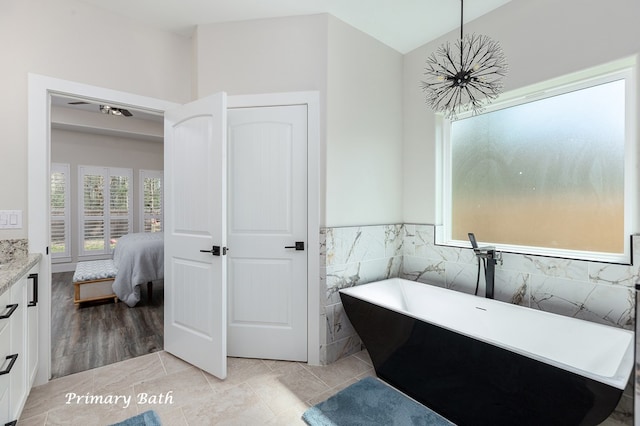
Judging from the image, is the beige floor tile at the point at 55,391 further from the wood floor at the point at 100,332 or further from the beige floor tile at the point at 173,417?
Result: the beige floor tile at the point at 173,417

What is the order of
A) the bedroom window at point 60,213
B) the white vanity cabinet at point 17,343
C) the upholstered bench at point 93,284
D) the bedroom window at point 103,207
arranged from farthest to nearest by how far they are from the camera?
the bedroom window at point 103,207, the bedroom window at point 60,213, the upholstered bench at point 93,284, the white vanity cabinet at point 17,343

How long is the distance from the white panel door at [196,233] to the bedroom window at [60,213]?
14.9 ft

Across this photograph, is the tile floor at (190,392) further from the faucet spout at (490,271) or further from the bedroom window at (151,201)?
the bedroom window at (151,201)

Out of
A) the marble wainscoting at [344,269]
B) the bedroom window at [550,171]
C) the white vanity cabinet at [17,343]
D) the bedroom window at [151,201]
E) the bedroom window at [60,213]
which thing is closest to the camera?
the white vanity cabinet at [17,343]

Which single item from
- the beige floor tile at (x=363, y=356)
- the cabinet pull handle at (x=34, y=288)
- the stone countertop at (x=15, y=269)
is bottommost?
the beige floor tile at (x=363, y=356)

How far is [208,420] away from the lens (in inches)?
70.0

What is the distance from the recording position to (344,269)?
2561mm

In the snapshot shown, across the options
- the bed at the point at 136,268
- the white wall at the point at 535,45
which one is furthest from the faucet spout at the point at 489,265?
the bed at the point at 136,268

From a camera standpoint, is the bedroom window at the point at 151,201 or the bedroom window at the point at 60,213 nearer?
the bedroom window at the point at 60,213

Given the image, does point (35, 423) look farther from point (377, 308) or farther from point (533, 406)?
point (533, 406)

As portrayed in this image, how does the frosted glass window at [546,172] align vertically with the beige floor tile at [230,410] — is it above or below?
above

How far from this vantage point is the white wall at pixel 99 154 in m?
5.59

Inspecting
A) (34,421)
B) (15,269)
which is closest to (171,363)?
(34,421)

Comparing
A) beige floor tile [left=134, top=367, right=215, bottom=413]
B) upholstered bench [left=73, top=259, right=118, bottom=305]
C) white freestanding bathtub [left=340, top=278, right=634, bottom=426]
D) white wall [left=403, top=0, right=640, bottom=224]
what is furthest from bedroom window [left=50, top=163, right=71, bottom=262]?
white wall [left=403, top=0, right=640, bottom=224]
